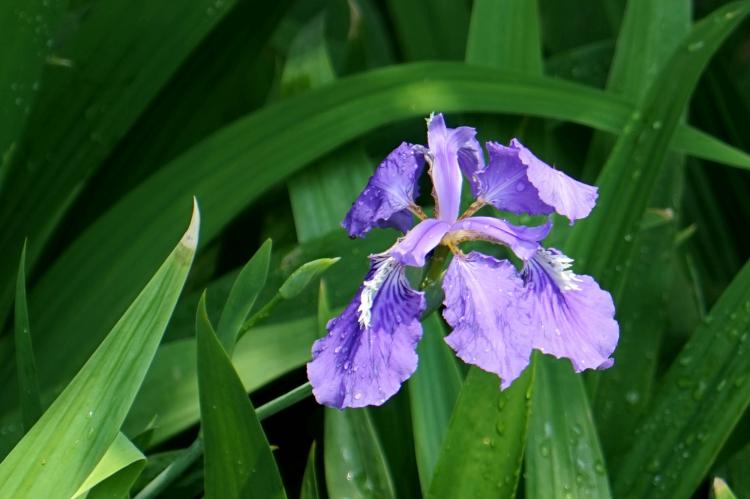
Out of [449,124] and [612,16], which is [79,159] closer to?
[449,124]

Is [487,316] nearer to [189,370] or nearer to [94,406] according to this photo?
[94,406]

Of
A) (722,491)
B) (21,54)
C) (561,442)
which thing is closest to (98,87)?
(21,54)

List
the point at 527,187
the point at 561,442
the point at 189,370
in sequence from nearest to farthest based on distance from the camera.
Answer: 1. the point at 527,187
2. the point at 561,442
3. the point at 189,370

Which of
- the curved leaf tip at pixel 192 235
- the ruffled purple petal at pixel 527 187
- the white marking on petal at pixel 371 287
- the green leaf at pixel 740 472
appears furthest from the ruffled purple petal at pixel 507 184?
the green leaf at pixel 740 472

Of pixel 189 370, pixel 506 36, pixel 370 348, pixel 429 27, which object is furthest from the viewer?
pixel 429 27

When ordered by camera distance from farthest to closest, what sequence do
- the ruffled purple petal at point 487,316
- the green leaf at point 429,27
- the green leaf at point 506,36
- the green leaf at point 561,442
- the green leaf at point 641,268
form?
the green leaf at point 429,27, the green leaf at point 506,36, the green leaf at point 641,268, the green leaf at point 561,442, the ruffled purple petal at point 487,316

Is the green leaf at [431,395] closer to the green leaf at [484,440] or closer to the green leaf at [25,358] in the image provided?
the green leaf at [484,440]
